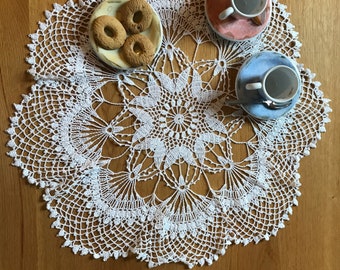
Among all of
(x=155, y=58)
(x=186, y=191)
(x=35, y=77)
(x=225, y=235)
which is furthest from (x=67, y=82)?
(x=225, y=235)

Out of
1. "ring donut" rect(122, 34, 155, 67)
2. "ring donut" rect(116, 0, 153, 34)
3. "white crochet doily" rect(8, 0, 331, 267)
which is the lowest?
"white crochet doily" rect(8, 0, 331, 267)

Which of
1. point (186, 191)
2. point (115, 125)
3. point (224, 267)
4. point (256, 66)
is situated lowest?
point (224, 267)

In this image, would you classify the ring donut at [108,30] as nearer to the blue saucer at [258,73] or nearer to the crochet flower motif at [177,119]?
the crochet flower motif at [177,119]

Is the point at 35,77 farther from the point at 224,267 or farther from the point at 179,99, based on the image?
the point at 224,267

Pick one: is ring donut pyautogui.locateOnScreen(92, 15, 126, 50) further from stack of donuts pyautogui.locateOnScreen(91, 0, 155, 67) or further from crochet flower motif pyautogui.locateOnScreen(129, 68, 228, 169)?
crochet flower motif pyautogui.locateOnScreen(129, 68, 228, 169)

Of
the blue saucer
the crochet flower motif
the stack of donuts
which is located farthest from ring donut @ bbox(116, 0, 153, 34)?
the blue saucer

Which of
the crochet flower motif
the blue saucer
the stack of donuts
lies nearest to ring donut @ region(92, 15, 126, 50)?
the stack of donuts

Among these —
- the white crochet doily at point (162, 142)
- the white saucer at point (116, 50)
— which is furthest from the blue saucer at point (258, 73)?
the white saucer at point (116, 50)

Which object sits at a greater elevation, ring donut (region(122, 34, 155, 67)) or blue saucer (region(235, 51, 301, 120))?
ring donut (region(122, 34, 155, 67))
